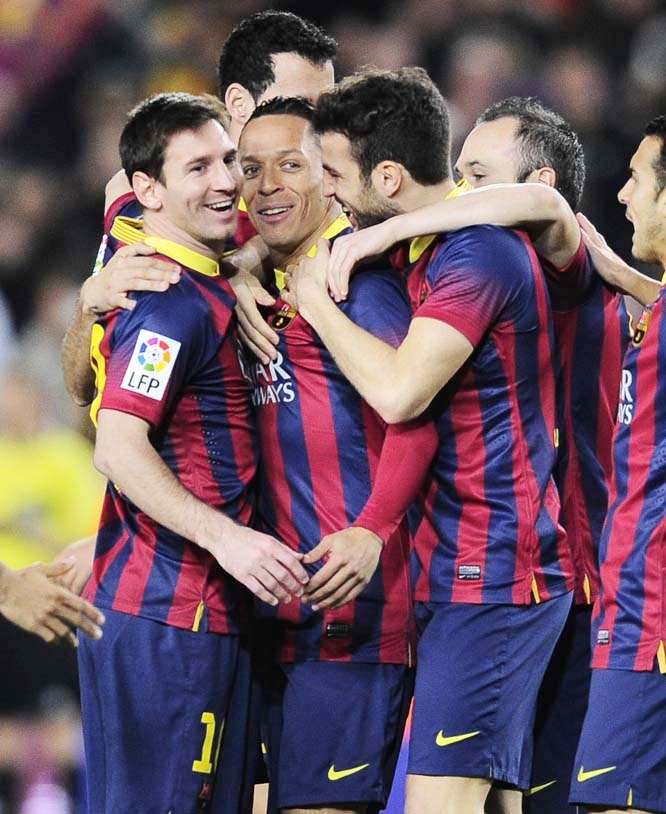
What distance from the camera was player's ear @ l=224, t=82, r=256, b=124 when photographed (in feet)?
18.0

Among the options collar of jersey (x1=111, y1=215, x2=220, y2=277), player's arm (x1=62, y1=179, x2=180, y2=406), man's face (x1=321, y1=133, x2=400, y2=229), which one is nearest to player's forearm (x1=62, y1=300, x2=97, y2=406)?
player's arm (x1=62, y1=179, x2=180, y2=406)

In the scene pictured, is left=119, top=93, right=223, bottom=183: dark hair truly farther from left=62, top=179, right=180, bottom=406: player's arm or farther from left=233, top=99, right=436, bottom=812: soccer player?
left=233, top=99, right=436, bottom=812: soccer player

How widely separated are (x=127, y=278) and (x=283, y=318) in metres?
0.47

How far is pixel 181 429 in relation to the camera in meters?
3.94

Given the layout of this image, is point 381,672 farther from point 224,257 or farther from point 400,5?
point 400,5

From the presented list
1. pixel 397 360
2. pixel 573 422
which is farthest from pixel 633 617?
pixel 397 360

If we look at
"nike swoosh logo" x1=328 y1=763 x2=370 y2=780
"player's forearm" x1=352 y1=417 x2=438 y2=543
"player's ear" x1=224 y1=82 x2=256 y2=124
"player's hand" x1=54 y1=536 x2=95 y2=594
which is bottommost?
"nike swoosh logo" x1=328 y1=763 x2=370 y2=780

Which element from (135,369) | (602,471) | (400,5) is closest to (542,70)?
(400,5)

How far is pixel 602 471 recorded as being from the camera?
4363 mm

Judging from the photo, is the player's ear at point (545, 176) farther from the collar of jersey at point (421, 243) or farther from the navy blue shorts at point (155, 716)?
the navy blue shorts at point (155, 716)

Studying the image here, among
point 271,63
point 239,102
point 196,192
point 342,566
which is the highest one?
point 271,63

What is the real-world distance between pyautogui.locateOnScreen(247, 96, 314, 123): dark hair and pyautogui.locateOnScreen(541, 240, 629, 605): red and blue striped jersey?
91cm

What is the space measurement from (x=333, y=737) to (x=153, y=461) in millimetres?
908

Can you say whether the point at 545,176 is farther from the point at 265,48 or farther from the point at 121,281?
the point at 265,48
